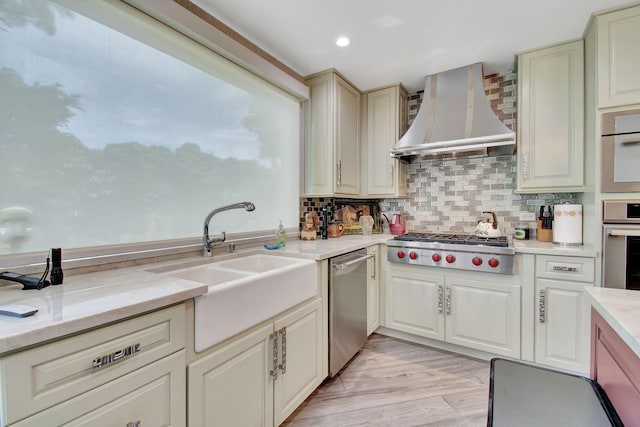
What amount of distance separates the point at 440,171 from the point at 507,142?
2.55ft

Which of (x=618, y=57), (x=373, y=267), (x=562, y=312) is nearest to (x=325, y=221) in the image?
(x=373, y=267)

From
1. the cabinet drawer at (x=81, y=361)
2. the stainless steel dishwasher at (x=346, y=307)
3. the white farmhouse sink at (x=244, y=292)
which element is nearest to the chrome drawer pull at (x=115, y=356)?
the cabinet drawer at (x=81, y=361)

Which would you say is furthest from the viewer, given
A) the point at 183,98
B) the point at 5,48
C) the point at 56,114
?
the point at 183,98

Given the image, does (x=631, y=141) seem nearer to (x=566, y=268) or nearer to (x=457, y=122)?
(x=566, y=268)

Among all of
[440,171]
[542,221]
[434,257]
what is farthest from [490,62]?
[434,257]

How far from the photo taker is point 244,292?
1183 mm

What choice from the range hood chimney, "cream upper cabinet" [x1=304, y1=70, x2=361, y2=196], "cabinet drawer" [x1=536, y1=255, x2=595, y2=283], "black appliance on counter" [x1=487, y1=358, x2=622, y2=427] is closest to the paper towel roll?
"cabinet drawer" [x1=536, y1=255, x2=595, y2=283]

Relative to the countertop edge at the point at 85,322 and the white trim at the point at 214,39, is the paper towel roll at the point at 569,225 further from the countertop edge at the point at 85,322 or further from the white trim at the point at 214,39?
the countertop edge at the point at 85,322

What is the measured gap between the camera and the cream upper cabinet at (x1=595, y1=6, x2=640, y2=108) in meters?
1.67

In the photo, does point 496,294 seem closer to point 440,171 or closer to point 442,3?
point 440,171

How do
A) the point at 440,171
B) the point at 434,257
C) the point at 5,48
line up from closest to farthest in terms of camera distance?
the point at 5,48
the point at 434,257
the point at 440,171

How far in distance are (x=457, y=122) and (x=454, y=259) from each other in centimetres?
116

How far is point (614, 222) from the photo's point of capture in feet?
5.53

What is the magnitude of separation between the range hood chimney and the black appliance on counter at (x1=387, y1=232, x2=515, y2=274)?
2.56ft
